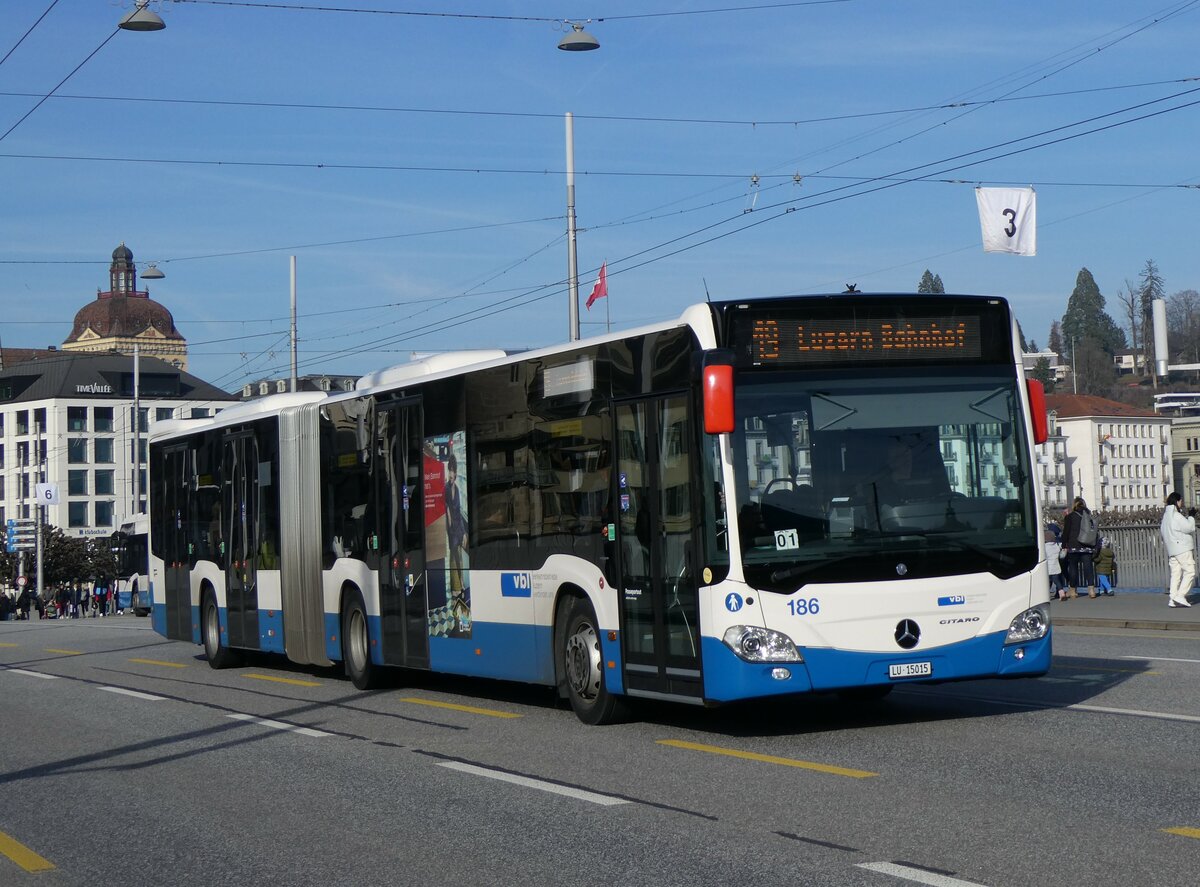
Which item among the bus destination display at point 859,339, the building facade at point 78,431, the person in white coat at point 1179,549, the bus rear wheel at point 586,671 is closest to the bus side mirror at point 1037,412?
the bus destination display at point 859,339

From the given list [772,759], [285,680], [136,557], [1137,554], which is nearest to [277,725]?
[772,759]

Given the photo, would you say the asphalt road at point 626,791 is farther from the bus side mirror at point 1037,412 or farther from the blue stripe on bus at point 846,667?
the bus side mirror at point 1037,412

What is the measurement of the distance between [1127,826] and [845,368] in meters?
4.62

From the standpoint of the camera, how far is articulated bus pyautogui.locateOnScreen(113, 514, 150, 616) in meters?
47.3

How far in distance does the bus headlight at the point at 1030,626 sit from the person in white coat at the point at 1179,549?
49.3ft

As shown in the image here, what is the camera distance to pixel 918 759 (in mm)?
10375

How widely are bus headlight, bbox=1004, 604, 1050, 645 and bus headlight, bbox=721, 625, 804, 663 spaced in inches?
64.4

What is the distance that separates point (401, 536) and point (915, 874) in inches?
409

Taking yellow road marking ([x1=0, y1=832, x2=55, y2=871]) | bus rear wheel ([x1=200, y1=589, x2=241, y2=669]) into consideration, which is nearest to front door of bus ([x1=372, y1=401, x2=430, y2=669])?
bus rear wheel ([x1=200, y1=589, x2=241, y2=669])

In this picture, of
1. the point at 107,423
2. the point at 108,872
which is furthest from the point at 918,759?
the point at 107,423

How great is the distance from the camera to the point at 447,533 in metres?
15.8

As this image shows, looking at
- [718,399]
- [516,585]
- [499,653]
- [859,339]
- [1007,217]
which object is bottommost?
[499,653]

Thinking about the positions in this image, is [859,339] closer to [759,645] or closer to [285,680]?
[759,645]

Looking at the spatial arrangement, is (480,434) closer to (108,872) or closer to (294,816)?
(294,816)
